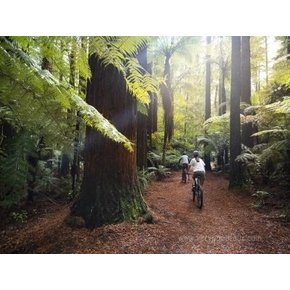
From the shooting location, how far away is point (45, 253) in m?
2.67

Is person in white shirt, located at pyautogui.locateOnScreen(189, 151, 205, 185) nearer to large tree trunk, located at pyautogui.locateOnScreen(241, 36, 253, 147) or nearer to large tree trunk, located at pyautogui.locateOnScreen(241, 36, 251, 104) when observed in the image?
large tree trunk, located at pyautogui.locateOnScreen(241, 36, 253, 147)

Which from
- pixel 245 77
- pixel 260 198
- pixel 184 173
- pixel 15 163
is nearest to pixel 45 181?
pixel 15 163

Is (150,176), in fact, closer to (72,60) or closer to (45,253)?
(45,253)

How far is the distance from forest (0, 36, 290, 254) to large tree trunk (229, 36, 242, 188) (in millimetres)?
16

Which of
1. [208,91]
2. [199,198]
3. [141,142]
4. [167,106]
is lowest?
[199,198]

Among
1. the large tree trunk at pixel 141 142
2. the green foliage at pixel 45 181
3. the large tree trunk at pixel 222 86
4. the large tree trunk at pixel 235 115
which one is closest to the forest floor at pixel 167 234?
the green foliage at pixel 45 181

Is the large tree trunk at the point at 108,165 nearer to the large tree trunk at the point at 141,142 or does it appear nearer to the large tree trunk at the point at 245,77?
the large tree trunk at the point at 141,142

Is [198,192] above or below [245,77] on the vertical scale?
below

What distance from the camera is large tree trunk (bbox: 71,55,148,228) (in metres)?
2.96

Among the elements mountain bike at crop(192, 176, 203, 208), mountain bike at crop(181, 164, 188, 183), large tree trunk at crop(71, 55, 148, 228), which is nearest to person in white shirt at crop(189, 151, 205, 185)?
mountain bike at crop(192, 176, 203, 208)

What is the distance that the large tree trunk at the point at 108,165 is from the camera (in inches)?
116

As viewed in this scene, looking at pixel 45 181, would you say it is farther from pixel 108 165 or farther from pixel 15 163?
pixel 108 165

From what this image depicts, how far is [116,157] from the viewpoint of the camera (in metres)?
3.01

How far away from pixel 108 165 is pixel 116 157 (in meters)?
0.11
